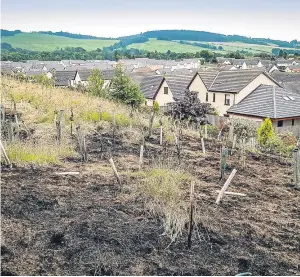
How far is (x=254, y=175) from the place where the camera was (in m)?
7.02

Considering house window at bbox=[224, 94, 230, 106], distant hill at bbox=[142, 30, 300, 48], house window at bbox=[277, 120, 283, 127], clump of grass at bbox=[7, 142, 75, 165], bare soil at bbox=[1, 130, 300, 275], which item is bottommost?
house window at bbox=[277, 120, 283, 127]

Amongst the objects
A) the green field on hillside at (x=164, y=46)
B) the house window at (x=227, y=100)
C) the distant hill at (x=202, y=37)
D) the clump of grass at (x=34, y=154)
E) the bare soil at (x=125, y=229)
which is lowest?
the house window at (x=227, y=100)

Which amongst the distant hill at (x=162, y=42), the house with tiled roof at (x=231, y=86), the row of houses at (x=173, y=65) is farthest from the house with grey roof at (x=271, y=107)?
the distant hill at (x=162, y=42)

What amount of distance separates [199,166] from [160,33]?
166m

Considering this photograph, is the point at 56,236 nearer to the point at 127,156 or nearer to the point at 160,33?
the point at 127,156

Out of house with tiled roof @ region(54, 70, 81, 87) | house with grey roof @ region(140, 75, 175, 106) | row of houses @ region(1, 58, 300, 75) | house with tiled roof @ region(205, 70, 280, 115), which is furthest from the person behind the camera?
row of houses @ region(1, 58, 300, 75)

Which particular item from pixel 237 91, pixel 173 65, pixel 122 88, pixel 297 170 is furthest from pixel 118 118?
pixel 173 65

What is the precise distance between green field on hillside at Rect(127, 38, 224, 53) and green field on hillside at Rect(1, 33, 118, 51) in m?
14.0

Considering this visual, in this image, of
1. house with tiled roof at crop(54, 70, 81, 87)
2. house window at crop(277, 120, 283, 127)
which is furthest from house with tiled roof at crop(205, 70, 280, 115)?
house with tiled roof at crop(54, 70, 81, 87)

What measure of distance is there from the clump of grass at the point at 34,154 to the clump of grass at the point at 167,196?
1.60m

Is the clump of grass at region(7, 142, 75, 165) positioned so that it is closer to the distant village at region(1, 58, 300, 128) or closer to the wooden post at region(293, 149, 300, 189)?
the wooden post at region(293, 149, 300, 189)

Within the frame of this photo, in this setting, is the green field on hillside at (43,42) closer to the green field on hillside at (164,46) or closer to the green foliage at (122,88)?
the green field on hillside at (164,46)

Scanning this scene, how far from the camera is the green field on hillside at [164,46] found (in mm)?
123562

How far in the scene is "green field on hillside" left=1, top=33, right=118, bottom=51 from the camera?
368 ft
